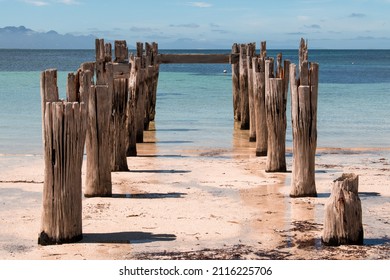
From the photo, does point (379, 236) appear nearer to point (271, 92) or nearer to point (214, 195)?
point (214, 195)

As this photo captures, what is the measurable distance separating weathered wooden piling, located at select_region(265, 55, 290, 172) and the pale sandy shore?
10.6 inches

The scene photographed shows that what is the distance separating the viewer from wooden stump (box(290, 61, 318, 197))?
1108 centimetres

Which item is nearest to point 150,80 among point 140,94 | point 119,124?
point 140,94

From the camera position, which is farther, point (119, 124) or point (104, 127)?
point (119, 124)

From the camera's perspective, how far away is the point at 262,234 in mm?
9289

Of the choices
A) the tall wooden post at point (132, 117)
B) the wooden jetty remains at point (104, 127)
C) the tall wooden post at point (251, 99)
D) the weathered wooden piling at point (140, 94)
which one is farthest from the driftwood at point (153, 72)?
the tall wooden post at point (132, 117)

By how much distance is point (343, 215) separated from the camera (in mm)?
8562

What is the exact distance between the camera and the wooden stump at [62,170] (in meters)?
8.40

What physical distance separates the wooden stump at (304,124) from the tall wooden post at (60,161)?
142 inches

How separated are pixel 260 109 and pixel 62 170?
26.2 ft

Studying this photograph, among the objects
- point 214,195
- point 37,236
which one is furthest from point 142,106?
point 37,236

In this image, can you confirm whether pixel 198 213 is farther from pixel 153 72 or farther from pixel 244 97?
pixel 153 72

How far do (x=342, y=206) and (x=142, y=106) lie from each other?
9.56 metres

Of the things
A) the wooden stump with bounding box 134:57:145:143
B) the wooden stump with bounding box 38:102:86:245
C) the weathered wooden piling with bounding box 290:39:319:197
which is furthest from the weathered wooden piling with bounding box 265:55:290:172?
the wooden stump with bounding box 38:102:86:245
